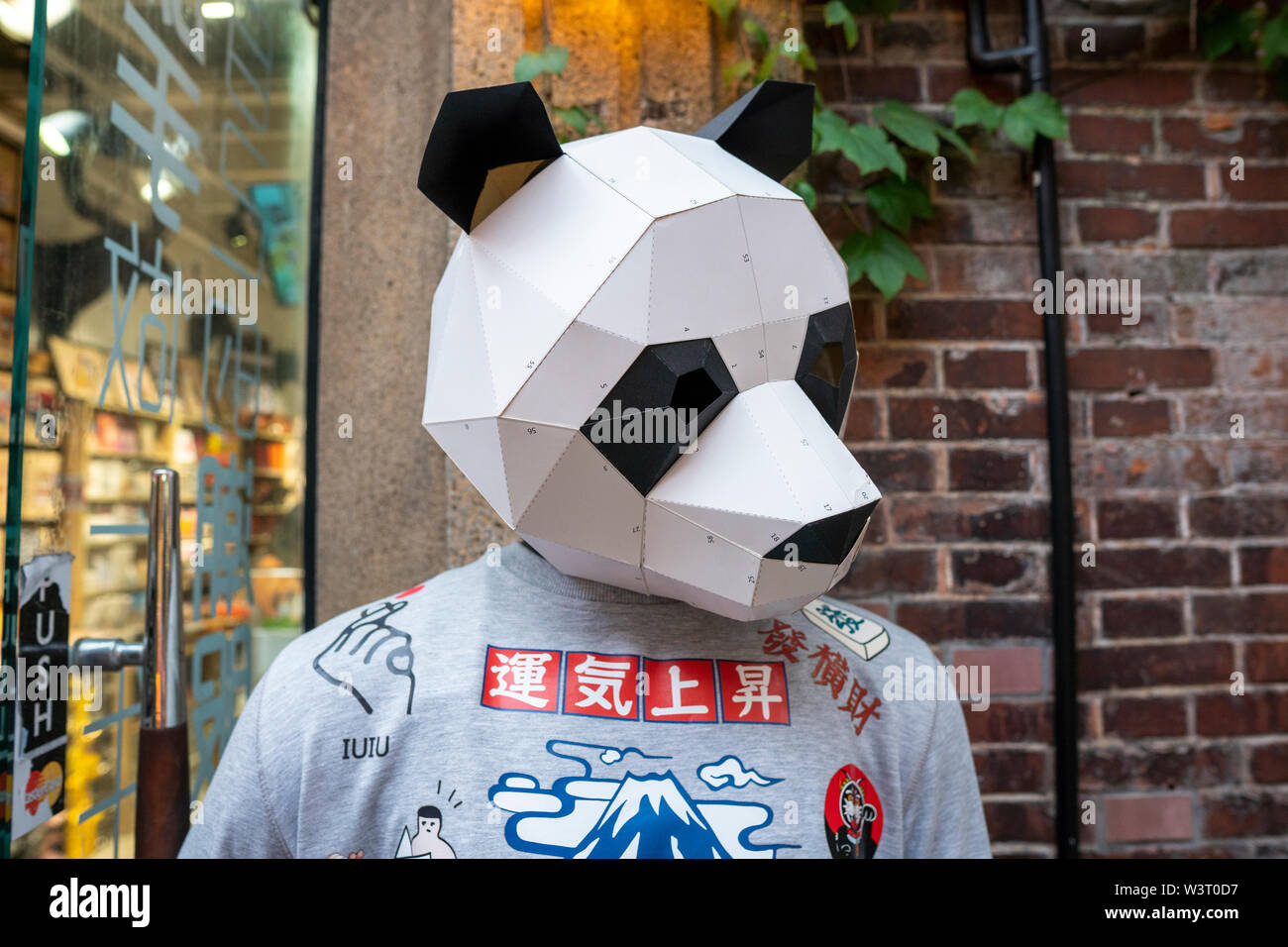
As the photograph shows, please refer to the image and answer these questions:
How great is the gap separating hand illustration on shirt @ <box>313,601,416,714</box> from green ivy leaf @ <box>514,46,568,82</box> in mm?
853

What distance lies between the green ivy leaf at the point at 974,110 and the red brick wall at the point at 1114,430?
A: 0.21ft

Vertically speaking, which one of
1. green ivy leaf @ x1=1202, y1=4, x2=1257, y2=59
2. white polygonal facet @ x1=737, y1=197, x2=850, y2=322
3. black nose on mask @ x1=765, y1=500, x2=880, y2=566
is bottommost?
black nose on mask @ x1=765, y1=500, x2=880, y2=566

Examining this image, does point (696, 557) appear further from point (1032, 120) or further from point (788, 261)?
point (1032, 120)

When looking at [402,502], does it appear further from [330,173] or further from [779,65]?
[779,65]

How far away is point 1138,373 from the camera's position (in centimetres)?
144

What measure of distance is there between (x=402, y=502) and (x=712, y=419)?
82 centimetres

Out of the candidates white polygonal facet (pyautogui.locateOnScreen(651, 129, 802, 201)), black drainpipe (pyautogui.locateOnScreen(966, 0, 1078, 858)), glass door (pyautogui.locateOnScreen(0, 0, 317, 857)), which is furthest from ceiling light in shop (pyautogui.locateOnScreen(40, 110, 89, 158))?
black drainpipe (pyautogui.locateOnScreen(966, 0, 1078, 858))

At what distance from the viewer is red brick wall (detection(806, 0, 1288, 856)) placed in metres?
1.41

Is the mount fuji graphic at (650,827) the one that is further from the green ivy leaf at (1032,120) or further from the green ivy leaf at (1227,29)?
the green ivy leaf at (1227,29)

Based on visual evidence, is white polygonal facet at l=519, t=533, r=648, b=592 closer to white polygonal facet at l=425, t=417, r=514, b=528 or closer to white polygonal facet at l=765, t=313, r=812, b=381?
white polygonal facet at l=425, t=417, r=514, b=528

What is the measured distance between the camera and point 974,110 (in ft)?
4.46

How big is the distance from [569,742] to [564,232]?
0.51 meters

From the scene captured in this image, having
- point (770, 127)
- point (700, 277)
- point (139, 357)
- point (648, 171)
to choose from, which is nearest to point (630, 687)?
point (700, 277)
